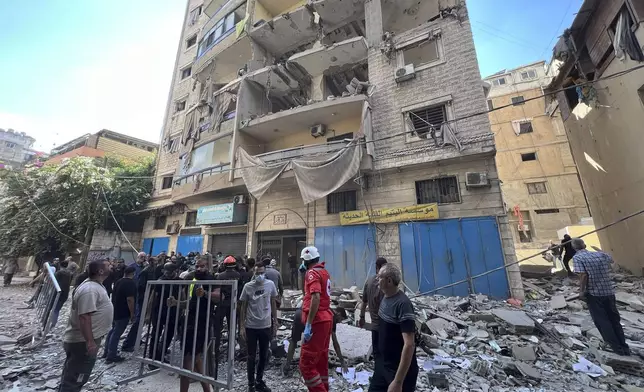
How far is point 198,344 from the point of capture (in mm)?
3152

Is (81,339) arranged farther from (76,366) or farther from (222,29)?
(222,29)

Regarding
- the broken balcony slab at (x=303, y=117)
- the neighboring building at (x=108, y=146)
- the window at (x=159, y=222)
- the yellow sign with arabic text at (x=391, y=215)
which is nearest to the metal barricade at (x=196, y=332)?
the yellow sign with arabic text at (x=391, y=215)

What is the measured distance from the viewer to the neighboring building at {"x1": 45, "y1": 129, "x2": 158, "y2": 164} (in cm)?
2441

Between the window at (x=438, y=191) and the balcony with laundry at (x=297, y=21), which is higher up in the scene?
the balcony with laundry at (x=297, y=21)

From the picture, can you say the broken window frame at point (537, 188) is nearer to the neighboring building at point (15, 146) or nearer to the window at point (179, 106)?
the window at point (179, 106)

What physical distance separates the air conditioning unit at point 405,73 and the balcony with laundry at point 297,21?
4.79 meters

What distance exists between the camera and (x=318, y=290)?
9.52ft

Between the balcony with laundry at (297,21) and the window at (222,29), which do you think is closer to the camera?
the balcony with laundry at (297,21)

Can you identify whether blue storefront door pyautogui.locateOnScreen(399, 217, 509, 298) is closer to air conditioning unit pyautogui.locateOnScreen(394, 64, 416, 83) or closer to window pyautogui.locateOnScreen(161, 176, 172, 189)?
air conditioning unit pyautogui.locateOnScreen(394, 64, 416, 83)

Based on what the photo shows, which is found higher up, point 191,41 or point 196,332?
point 191,41

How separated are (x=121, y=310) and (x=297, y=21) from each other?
1402 cm

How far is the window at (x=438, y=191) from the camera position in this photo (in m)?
8.55

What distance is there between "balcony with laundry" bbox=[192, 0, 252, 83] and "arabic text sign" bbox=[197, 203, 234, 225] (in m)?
8.37

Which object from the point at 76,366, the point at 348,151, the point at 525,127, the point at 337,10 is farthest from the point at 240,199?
the point at 525,127
